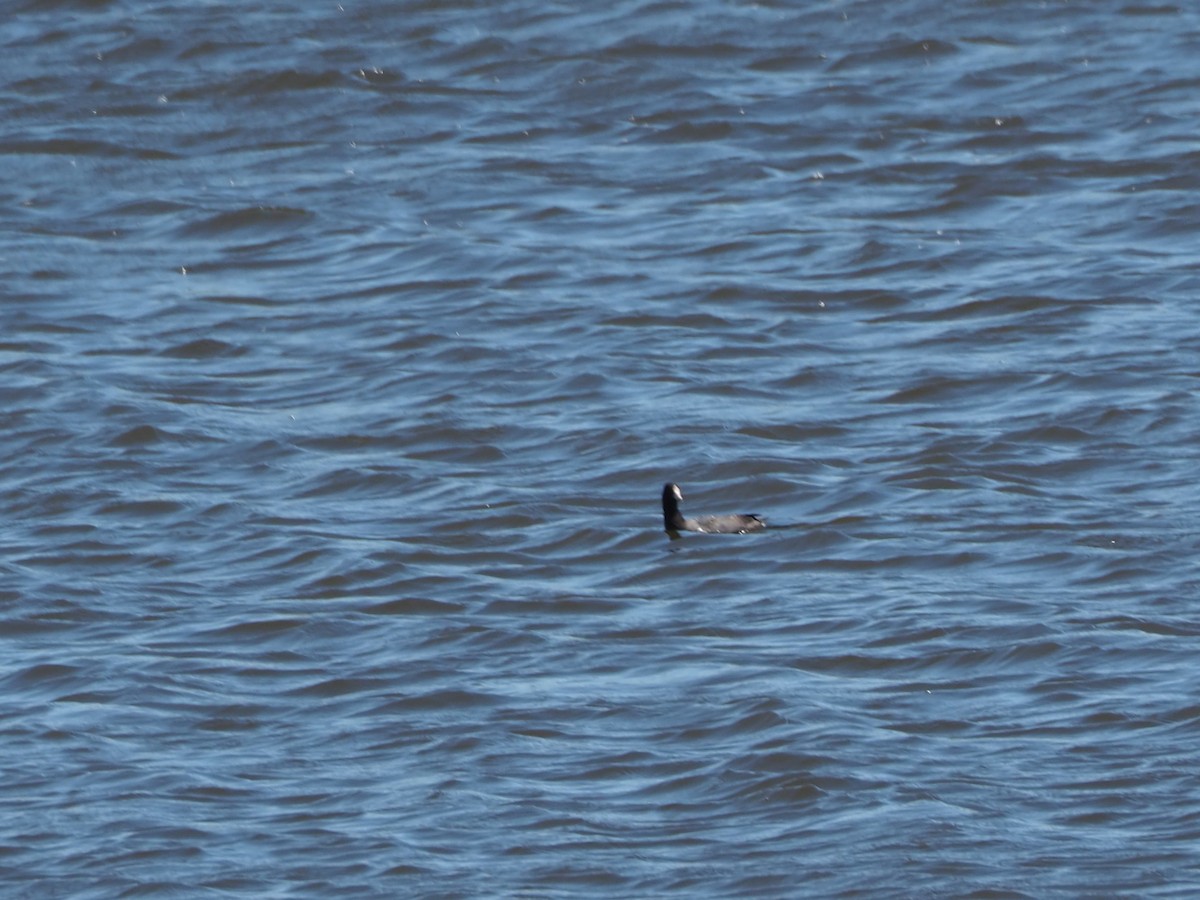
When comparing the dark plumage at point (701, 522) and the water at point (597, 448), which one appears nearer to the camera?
the water at point (597, 448)

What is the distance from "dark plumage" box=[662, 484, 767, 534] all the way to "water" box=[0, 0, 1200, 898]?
0.08 metres

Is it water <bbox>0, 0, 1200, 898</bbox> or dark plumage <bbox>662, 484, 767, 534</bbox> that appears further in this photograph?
dark plumage <bbox>662, 484, 767, 534</bbox>

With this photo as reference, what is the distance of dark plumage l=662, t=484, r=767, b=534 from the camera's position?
8.60 m

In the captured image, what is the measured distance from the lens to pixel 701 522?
28.3 feet

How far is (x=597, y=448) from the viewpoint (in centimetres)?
962

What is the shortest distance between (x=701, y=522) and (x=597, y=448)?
1.07 meters

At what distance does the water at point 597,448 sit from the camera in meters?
6.51

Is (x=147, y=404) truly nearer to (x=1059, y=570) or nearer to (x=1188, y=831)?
(x=1059, y=570)

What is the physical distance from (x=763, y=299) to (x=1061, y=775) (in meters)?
4.86

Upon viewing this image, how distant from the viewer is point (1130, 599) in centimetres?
778

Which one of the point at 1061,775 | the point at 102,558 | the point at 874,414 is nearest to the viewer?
the point at 1061,775

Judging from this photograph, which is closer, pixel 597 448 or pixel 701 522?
pixel 701 522

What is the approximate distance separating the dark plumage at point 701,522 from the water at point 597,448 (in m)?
0.08

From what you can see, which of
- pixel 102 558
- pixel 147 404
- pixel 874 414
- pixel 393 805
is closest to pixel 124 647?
pixel 102 558
